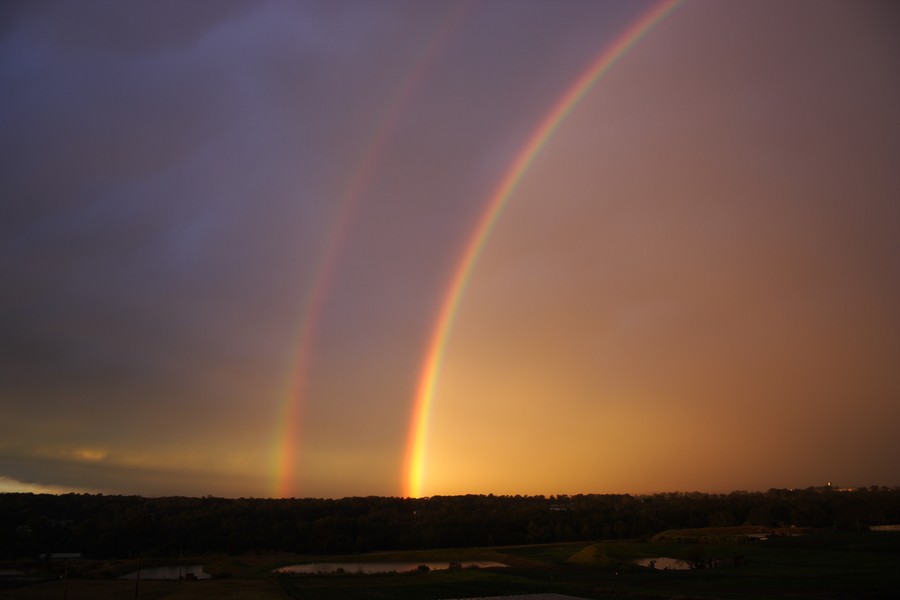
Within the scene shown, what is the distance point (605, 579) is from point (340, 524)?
79289mm

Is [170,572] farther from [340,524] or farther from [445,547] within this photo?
[445,547]

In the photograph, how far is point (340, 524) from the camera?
4926 inches

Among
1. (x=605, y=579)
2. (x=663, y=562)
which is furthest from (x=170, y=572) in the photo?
(x=663, y=562)

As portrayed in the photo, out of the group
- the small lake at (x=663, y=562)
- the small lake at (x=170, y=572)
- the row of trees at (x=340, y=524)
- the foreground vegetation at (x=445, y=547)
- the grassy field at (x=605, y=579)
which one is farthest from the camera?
the row of trees at (x=340, y=524)

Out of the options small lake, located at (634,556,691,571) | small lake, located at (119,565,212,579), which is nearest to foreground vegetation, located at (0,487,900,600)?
small lake, located at (634,556,691,571)

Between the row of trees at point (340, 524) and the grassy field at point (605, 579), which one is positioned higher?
the row of trees at point (340, 524)

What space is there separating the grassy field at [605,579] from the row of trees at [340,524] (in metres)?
23.3

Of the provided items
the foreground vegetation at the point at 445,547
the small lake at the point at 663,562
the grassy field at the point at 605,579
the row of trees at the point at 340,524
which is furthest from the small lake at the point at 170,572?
the small lake at the point at 663,562

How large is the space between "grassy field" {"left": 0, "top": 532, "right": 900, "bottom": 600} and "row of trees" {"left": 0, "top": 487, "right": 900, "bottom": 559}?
Answer: 2334cm

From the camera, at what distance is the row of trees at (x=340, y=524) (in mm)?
104688

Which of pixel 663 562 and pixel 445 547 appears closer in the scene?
pixel 663 562

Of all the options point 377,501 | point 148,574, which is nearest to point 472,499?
point 377,501

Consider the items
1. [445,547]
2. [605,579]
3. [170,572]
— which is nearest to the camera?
[605,579]

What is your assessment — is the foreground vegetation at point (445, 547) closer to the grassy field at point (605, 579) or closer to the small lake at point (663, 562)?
the grassy field at point (605, 579)
